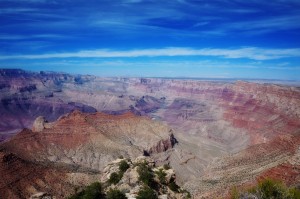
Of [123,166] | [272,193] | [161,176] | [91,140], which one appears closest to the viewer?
[272,193]

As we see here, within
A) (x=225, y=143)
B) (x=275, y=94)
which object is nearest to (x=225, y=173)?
(x=225, y=143)

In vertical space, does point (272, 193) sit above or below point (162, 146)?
above

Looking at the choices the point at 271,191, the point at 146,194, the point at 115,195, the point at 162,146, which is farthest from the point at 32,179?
the point at 162,146

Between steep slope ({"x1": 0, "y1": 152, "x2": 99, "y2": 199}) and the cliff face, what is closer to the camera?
steep slope ({"x1": 0, "y1": 152, "x2": 99, "y2": 199})

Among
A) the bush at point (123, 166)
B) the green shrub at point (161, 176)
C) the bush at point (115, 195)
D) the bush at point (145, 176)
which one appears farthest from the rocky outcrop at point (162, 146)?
the bush at point (115, 195)

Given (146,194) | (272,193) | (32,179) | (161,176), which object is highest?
(146,194)

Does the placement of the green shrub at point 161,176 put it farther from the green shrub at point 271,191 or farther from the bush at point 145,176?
the green shrub at point 271,191

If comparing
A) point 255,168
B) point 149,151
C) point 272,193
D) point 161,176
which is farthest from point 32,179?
point 149,151

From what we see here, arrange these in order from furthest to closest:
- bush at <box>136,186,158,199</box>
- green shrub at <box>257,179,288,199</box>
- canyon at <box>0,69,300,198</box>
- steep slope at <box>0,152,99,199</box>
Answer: canyon at <box>0,69,300,198</box> → steep slope at <box>0,152,99,199</box> → green shrub at <box>257,179,288,199</box> → bush at <box>136,186,158,199</box>

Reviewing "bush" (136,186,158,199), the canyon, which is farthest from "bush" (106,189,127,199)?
the canyon

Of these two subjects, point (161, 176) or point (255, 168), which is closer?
point (161, 176)

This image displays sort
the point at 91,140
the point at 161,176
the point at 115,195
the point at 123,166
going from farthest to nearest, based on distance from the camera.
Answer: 1. the point at 91,140
2. the point at 123,166
3. the point at 161,176
4. the point at 115,195

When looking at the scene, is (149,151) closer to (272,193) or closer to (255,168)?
(255,168)

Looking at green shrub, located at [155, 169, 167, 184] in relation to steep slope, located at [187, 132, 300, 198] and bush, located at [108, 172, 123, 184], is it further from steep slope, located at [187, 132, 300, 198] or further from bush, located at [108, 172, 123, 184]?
steep slope, located at [187, 132, 300, 198]
